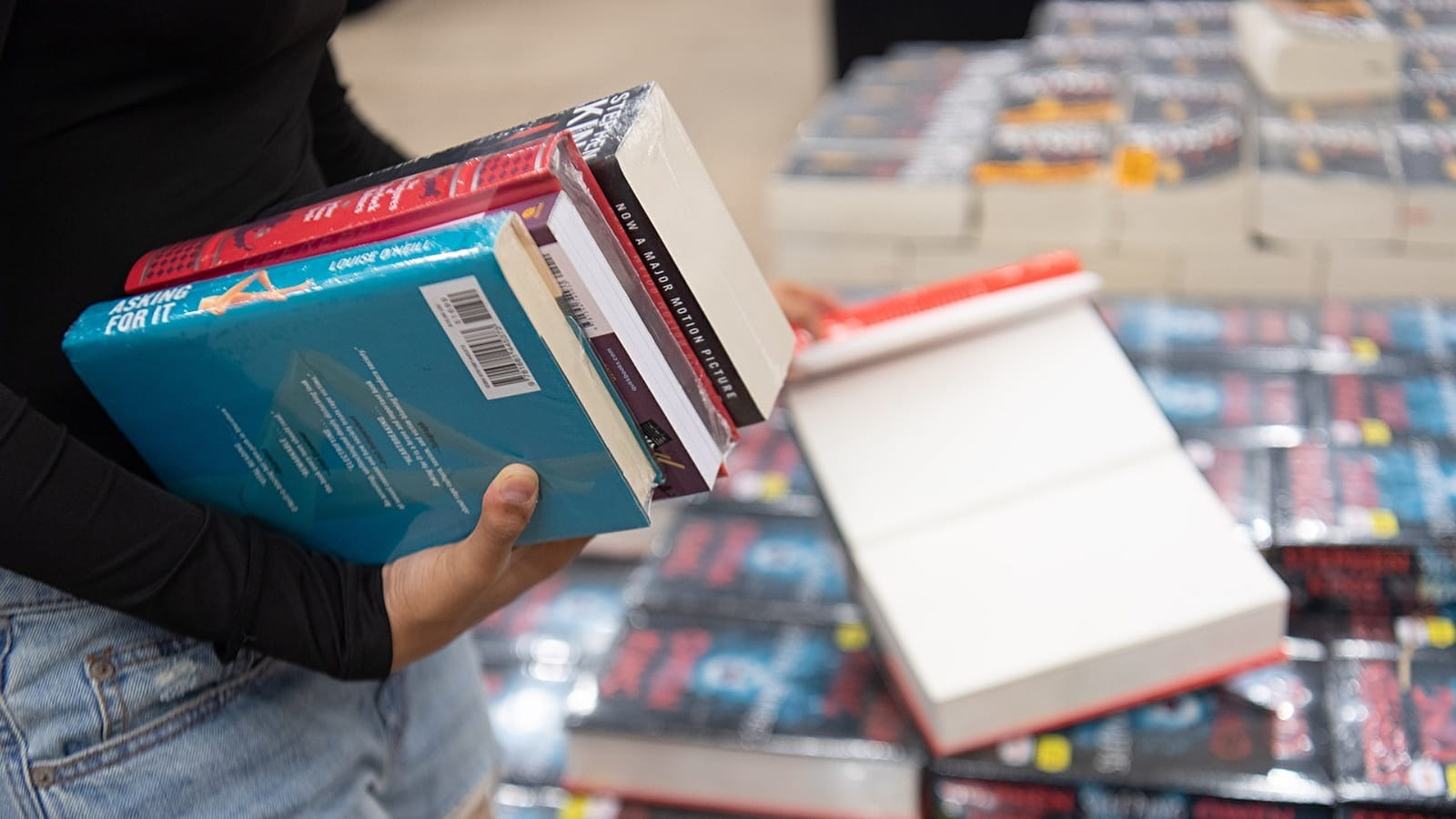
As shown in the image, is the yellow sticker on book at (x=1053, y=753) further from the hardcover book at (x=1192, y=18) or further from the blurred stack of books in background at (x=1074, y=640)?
the hardcover book at (x=1192, y=18)

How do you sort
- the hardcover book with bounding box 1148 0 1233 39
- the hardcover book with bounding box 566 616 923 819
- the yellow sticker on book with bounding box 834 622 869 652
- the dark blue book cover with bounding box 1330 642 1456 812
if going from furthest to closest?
the hardcover book with bounding box 1148 0 1233 39 → the yellow sticker on book with bounding box 834 622 869 652 → the hardcover book with bounding box 566 616 923 819 → the dark blue book cover with bounding box 1330 642 1456 812

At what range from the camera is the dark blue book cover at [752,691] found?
1105 mm

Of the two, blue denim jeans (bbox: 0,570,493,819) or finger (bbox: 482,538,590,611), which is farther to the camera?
finger (bbox: 482,538,590,611)

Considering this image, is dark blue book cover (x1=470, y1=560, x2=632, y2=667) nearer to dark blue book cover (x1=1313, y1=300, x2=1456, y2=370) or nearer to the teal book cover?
the teal book cover

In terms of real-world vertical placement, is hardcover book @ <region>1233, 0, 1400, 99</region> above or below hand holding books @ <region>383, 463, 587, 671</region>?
below

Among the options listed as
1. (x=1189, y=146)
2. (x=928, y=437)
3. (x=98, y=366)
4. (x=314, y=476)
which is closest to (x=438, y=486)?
(x=314, y=476)

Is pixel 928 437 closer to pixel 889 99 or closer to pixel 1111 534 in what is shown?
pixel 1111 534

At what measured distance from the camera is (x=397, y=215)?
651mm

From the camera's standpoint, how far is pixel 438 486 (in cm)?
73

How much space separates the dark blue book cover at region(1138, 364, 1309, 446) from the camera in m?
1.34

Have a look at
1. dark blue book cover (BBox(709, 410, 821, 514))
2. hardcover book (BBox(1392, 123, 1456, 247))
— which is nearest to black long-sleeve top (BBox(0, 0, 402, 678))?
dark blue book cover (BBox(709, 410, 821, 514))

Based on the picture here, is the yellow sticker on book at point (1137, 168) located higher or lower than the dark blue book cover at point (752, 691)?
lower

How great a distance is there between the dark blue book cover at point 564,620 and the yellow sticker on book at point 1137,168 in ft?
2.94

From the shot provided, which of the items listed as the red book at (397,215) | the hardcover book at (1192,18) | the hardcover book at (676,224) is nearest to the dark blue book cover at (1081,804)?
the hardcover book at (676,224)
